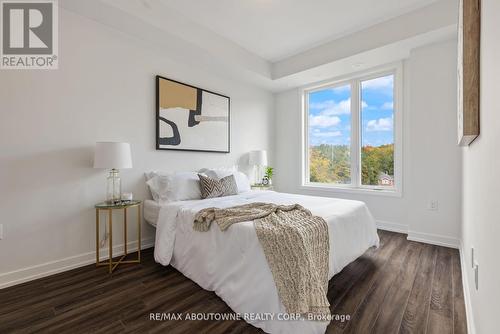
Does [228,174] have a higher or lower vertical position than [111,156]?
lower

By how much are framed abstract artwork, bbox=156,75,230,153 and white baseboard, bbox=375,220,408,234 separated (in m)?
2.75

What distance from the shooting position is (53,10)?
7.38 feet

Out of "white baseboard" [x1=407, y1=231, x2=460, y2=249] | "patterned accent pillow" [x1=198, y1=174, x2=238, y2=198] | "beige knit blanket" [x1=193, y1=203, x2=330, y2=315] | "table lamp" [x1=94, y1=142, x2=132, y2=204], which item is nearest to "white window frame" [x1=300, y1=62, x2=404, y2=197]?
"white baseboard" [x1=407, y1=231, x2=460, y2=249]

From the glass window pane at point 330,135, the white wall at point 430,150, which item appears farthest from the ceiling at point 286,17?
the glass window pane at point 330,135

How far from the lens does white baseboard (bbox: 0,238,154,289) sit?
2.02 m

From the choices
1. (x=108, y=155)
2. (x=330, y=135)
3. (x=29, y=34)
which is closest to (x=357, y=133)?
(x=330, y=135)

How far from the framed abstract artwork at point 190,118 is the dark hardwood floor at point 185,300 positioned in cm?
164

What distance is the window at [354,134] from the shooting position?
3.67m

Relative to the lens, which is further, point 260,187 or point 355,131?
point 260,187

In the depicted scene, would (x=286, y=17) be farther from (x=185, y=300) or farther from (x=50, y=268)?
(x=50, y=268)

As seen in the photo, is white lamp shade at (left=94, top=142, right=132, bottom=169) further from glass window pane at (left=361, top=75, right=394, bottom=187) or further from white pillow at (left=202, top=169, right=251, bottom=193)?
glass window pane at (left=361, top=75, right=394, bottom=187)

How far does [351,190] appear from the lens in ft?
12.9

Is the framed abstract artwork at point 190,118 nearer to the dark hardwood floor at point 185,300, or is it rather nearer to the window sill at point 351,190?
the dark hardwood floor at point 185,300

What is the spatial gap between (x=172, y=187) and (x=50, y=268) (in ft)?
4.41
